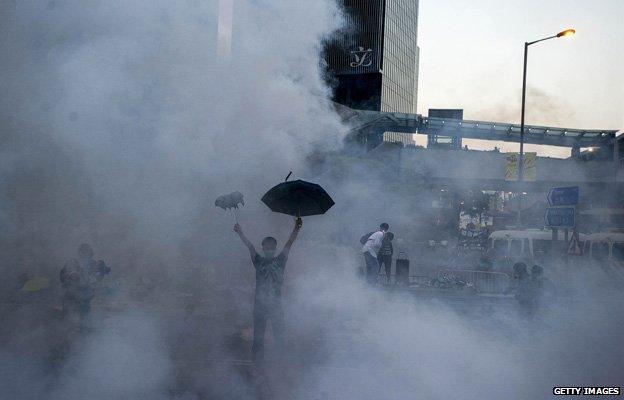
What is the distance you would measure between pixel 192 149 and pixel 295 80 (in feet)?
6.46

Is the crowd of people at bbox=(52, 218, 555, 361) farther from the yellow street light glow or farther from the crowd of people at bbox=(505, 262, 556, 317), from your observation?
the yellow street light glow

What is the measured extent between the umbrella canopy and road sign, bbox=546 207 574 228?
590 centimetres

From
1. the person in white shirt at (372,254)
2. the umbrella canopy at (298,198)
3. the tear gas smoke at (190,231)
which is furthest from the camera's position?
the person in white shirt at (372,254)

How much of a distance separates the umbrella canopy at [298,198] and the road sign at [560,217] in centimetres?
590

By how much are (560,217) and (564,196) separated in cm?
38

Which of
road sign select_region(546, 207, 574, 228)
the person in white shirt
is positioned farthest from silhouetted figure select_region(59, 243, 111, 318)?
road sign select_region(546, 207, 574, 228)

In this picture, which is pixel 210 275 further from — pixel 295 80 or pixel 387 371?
pixel 387 371

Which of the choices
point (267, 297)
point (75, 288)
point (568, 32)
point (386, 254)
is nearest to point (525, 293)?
point (267, 297)

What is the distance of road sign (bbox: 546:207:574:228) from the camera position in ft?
32.7

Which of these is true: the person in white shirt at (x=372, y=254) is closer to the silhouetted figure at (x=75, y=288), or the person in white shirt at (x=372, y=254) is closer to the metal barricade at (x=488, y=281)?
the metal barricade at (x=488, y=281)

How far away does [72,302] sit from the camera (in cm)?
571

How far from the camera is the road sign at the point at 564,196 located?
9.90 m

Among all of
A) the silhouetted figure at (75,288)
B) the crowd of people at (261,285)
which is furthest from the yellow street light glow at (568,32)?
the silhouetted figure at (75,288)

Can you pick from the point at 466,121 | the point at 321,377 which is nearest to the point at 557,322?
the point at 321,377
